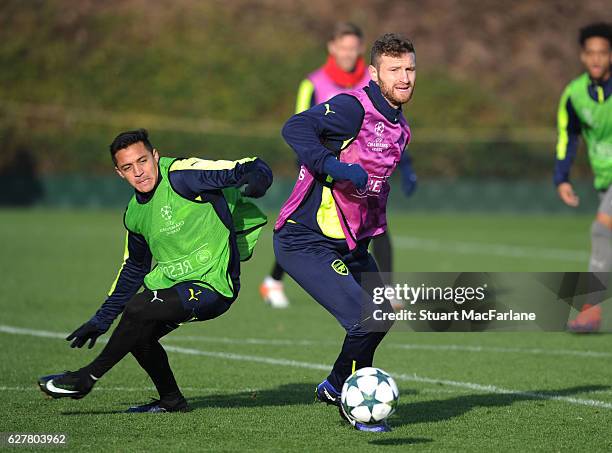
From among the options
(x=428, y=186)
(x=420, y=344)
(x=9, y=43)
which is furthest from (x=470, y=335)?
(x=9, y=43)

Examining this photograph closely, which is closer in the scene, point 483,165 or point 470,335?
point 470,335

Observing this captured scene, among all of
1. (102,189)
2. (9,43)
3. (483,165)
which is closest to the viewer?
(102,189)

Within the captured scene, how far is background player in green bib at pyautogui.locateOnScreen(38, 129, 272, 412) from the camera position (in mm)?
6457

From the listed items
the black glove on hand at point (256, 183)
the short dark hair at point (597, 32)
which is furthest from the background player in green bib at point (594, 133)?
the black glove on hand at point (256, 183)

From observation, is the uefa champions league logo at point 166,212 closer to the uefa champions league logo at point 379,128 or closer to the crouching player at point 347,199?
the crouching player at point 347,199

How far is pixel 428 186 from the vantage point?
30.6 m

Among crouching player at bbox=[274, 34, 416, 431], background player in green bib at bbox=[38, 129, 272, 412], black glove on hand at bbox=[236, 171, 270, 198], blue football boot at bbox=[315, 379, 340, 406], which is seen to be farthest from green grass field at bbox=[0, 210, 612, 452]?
black glove on hand at bbox=[236, 171, 270, 198]

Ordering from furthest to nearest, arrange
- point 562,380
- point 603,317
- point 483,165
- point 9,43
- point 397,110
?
point 9,43 < point 483,165 < point 603,317 < point 562,380 < point 397,110

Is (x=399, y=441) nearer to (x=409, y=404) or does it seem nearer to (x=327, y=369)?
(x=409, y=404)

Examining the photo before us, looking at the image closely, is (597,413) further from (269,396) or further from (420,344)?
(420,344)

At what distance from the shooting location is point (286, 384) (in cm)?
782

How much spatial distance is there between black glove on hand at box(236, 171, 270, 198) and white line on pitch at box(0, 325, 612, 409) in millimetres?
2388

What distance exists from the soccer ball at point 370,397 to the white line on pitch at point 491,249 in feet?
38.7

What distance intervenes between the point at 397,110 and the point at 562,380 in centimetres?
262
